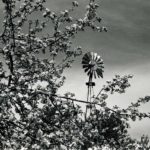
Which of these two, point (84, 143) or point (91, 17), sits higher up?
point (91, 17)

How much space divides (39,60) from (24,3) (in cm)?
195

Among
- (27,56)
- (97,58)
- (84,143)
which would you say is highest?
(97,58)

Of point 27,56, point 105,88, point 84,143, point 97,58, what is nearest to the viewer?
point 84,143

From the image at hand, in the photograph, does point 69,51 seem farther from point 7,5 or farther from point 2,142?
point 2,142

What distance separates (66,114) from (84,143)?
1.59 meters

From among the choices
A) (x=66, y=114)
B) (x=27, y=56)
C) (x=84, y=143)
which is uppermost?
(x=27, y=56)

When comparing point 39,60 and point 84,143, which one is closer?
point 84,143

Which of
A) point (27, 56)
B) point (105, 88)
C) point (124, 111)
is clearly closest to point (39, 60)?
point (27, 56)

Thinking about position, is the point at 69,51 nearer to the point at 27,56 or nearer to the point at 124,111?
the point at 27,56

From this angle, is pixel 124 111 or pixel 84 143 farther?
pixel 124 111

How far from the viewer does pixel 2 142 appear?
41.7 feet

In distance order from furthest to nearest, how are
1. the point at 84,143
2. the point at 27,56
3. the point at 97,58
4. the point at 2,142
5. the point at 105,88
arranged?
the point at 97,58, the point at 105,88, the point at 27,56, the point at 2,142, the point at 84,143

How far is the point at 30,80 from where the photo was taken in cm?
1326

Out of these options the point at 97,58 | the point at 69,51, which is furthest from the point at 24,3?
the point at 97,58
